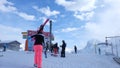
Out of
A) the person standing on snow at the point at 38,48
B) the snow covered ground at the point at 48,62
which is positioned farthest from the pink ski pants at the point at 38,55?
the snow covered ground at the point at 48,62

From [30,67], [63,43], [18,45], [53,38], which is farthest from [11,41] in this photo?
[30,67]

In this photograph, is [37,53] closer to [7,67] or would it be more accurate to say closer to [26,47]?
[7,67]

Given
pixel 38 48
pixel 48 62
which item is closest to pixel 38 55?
pixel 38 48

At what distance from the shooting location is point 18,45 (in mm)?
82875

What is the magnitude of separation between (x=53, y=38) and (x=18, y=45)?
1636 inches

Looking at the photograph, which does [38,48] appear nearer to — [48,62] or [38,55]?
[38,55]

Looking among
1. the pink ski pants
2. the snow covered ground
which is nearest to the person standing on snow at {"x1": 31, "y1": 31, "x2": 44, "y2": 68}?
the pink ski pants

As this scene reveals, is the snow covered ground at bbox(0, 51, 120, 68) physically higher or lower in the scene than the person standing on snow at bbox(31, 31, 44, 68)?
lower

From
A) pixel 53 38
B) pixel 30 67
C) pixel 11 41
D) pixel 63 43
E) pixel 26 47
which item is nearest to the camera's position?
pixel 30 67

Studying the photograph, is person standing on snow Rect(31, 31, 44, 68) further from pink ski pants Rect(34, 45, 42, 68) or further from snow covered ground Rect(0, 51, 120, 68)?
snow covered ground Rect(0, 51, 120, 68)

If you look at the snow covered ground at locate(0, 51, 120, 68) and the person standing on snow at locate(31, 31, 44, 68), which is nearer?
the person standing on snow at locate(31, 31, 44, 68)

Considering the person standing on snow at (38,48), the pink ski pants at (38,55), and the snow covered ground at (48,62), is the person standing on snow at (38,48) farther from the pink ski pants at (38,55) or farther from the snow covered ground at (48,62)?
the snow covered ground at (48,62)

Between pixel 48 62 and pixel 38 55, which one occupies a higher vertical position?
pixel 38 55

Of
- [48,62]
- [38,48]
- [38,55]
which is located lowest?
[48,62]
